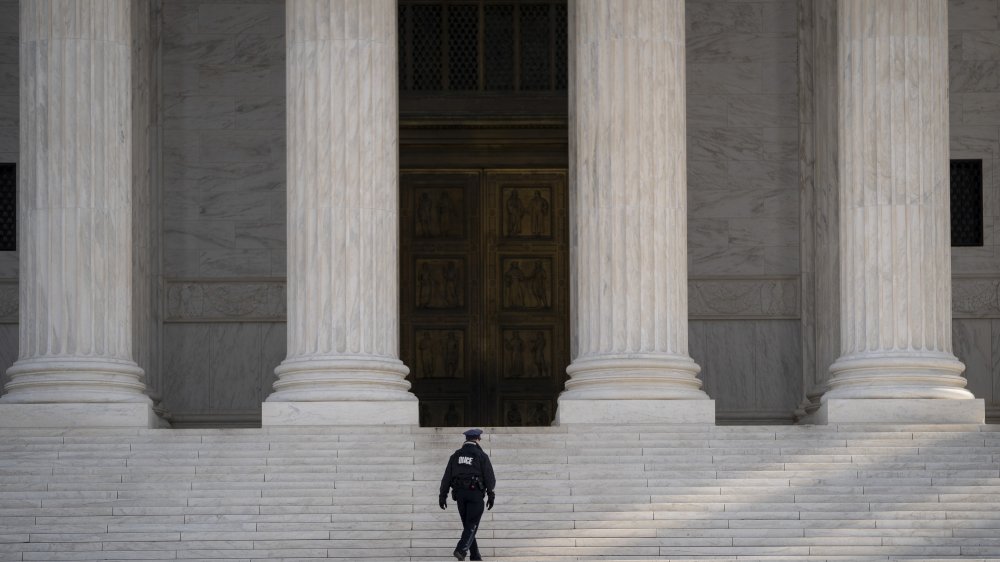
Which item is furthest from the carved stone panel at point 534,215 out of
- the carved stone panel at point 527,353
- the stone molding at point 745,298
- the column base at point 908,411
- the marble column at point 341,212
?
the column base at point 908,411

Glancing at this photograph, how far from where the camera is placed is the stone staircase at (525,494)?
42.7 m

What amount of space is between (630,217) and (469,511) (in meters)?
12.5

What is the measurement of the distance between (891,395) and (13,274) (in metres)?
23.9

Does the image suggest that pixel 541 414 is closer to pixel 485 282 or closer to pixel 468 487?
pixel 485 282

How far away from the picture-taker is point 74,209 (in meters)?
50.6

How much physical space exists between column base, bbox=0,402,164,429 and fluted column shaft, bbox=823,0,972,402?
51.9 ft

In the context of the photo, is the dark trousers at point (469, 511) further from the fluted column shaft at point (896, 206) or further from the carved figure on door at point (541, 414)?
the carved figure on door at point (541, 414)

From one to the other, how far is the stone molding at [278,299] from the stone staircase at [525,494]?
40.3 feet

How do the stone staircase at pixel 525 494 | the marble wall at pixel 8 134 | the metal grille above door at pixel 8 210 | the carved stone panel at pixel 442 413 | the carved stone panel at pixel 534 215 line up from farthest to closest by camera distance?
the carved stone panel at pixel 534 215 → the carved stone panel at pixel 442 413 → the metal grille above door at pixel 8 210 → the marble wall at pixel 8 134 → the stone staircase at pixel 525 494

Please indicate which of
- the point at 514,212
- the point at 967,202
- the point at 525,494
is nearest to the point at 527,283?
the point at 514,212

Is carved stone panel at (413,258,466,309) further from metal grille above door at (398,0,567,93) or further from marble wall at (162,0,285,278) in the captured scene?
metal grille above door at (398,0,567,93)

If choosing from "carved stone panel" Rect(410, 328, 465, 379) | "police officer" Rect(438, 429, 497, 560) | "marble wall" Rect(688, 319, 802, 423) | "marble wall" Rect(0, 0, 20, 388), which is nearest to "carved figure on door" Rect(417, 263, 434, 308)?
"carved stone panel" Rect(410, 328, 465, 379)

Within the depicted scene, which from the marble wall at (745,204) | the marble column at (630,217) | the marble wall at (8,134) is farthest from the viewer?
the marble wall at (745,204)

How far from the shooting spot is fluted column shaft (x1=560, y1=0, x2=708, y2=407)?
166 feet
